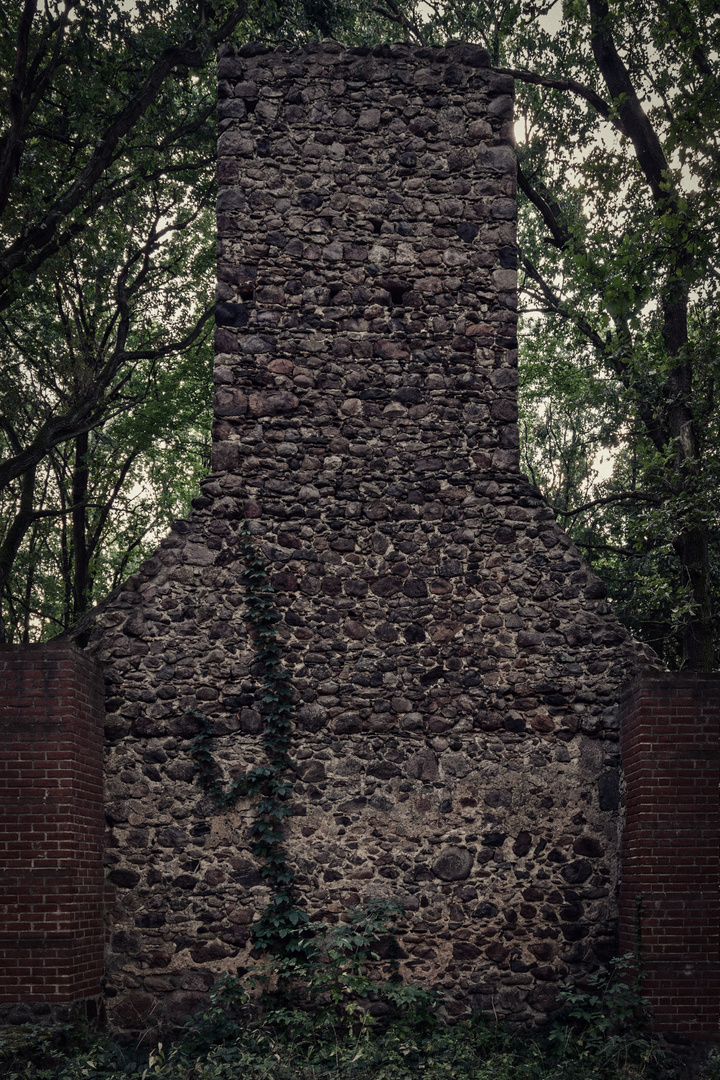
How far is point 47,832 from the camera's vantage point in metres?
6.62

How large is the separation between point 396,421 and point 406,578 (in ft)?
4.85

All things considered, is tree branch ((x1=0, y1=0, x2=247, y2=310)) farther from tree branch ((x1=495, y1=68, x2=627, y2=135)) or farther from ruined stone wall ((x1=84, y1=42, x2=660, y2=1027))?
tree branch ((x1=495, y1=68, x2=627, y2=135))

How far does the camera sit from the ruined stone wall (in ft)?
24.3

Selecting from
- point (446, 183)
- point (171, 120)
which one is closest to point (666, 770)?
point (446, 183)

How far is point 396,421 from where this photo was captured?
8.37m

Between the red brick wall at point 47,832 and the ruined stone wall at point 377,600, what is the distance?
1.74 ft

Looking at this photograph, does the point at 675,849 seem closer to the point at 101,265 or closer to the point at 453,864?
the point at 453,864

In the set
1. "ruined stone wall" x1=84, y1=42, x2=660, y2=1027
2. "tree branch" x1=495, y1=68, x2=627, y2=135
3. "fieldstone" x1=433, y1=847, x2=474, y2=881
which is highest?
"tree branch" x1=495, y1=68, x2=627, y2=135

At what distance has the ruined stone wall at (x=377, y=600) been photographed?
740 cm

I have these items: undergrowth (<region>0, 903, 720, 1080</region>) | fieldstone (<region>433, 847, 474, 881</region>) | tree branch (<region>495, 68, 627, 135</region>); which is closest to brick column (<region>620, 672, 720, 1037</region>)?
undergrowth (<region>0, 903, 720, 1080</region>)

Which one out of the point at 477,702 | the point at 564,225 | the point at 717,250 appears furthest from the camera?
the point at 564,225

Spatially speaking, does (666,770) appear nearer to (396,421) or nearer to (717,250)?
(396,421)

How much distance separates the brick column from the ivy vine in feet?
8.85

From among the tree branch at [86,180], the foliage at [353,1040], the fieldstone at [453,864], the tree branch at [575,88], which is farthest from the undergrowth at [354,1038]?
the tree branch at [575,88]
